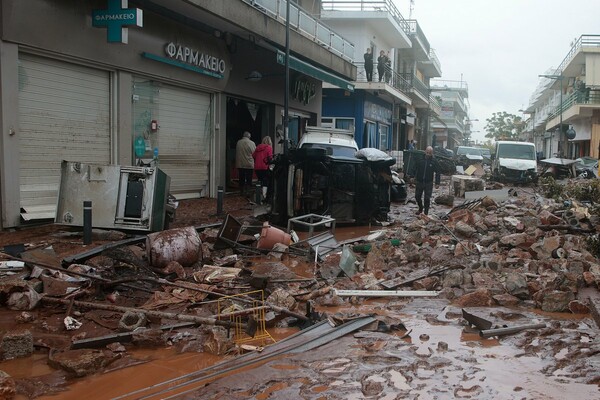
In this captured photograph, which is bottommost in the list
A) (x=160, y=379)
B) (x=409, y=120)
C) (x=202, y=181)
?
(x=160, y=379)

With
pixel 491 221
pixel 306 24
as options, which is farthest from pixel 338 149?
pixel 306 24

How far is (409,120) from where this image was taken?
43344 millimetres

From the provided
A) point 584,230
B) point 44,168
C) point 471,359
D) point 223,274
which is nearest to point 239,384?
point 471,359

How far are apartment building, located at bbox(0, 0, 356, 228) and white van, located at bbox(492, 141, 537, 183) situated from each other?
11.8 metres

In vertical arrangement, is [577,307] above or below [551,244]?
below

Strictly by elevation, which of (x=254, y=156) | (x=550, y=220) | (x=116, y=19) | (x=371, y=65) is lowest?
(x=550, y=220)

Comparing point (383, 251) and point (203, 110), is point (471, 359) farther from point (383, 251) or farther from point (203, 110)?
point (203, 110)

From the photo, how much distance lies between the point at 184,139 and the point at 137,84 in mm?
2458

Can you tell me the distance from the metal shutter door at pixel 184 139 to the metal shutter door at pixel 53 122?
231 cm

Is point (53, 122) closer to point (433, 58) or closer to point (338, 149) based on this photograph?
point (338, 149)

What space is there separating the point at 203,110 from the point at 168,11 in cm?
320

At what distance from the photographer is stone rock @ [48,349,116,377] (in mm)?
4262

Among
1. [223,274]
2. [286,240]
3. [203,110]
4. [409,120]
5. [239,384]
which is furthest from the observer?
[409,120]

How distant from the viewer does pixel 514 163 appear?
2692cm
